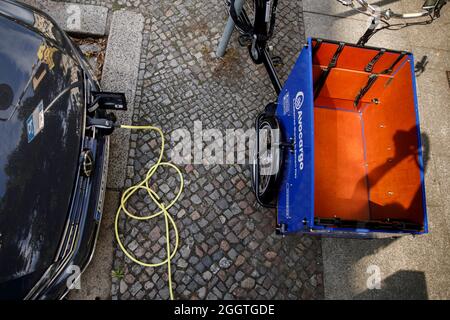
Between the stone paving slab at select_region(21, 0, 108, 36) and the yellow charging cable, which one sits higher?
the stone paving slab at select_region(21, 0, 108, 36)

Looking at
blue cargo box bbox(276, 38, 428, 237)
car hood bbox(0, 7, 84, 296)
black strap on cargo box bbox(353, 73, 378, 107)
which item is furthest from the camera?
black strap on cargo box bbox(353, 73, 378, 107)

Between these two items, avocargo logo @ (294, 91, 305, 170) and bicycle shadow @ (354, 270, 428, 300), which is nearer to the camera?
avocargo logo @ (294, 91, 305, 170)

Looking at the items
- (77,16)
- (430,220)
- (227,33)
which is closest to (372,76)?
(227,33)

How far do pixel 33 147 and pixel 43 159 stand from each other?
108 millimetres

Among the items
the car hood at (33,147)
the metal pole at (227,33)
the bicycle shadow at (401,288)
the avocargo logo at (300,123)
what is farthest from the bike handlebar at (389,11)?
the car hood at (33,147)

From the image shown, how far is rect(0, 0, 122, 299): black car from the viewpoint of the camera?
7.13 feet

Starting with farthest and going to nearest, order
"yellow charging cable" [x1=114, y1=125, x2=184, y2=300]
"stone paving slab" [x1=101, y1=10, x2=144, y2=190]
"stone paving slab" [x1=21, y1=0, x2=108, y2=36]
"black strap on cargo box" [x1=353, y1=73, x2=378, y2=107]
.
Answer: "stone paving slab" [x1=21, y1=0, x2=108, y2=36] → "stone paving slab" [x1=101, y1=10, x2=144, y2=190] → "black strap on cargo box" [x1=353, y1=73, x2=378, y2=107] → "yellow charging cable" [x1=114, y1=125, x2=184, y2=300]

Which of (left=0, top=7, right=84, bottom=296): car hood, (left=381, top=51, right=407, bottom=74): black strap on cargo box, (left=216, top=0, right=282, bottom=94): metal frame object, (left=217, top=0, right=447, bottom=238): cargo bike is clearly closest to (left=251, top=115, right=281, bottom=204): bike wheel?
(left=217, top=0, right=447, bottom=238): cargo bike

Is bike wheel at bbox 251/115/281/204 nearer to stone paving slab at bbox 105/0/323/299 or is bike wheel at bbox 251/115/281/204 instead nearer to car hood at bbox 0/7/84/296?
stone paving slab at bbox 105/0/323/299

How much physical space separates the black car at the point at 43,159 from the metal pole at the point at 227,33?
6.14 ft

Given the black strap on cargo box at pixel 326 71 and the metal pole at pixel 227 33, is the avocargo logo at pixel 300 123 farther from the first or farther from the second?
the metal pole at pixel 227 33
